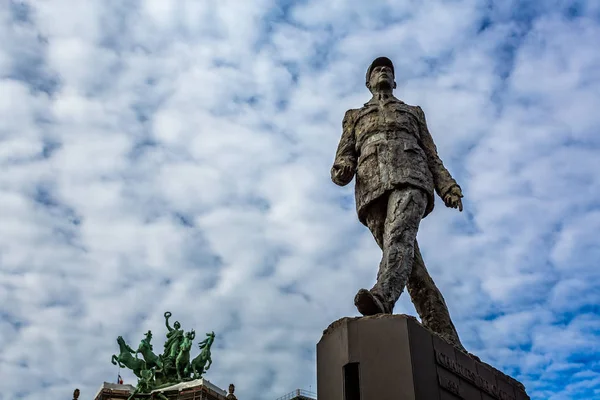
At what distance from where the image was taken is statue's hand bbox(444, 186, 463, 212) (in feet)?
21.1

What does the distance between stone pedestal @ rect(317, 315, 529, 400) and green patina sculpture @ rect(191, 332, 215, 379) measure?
3087 centimetres

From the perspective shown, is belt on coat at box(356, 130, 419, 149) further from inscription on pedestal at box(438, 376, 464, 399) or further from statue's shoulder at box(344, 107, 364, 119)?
inscription on pedestal at box(438, 376, 464, 399)

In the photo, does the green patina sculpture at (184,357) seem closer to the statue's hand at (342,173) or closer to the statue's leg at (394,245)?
the statue's hand at (342,173)

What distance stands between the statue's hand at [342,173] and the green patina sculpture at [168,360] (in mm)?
29090

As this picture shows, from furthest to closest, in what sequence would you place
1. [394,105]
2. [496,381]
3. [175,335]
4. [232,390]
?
[175,335] → [232,390] → [394,105] → [496,381]

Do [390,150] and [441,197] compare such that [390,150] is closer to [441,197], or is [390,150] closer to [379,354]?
[441,197]

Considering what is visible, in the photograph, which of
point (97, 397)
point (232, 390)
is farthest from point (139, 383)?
point (232, 390)

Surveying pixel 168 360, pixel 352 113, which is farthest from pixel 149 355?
pixel 352 113

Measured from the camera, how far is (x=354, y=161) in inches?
261

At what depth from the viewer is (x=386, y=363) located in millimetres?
4789

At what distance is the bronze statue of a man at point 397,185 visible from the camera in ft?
19.5

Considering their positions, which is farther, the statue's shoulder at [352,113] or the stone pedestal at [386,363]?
the statue's shoulder at [352,113]

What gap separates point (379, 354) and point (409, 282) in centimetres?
163

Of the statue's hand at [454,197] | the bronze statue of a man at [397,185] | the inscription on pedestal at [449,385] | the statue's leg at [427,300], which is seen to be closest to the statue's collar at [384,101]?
the bronze statue of a man at [397,185]
